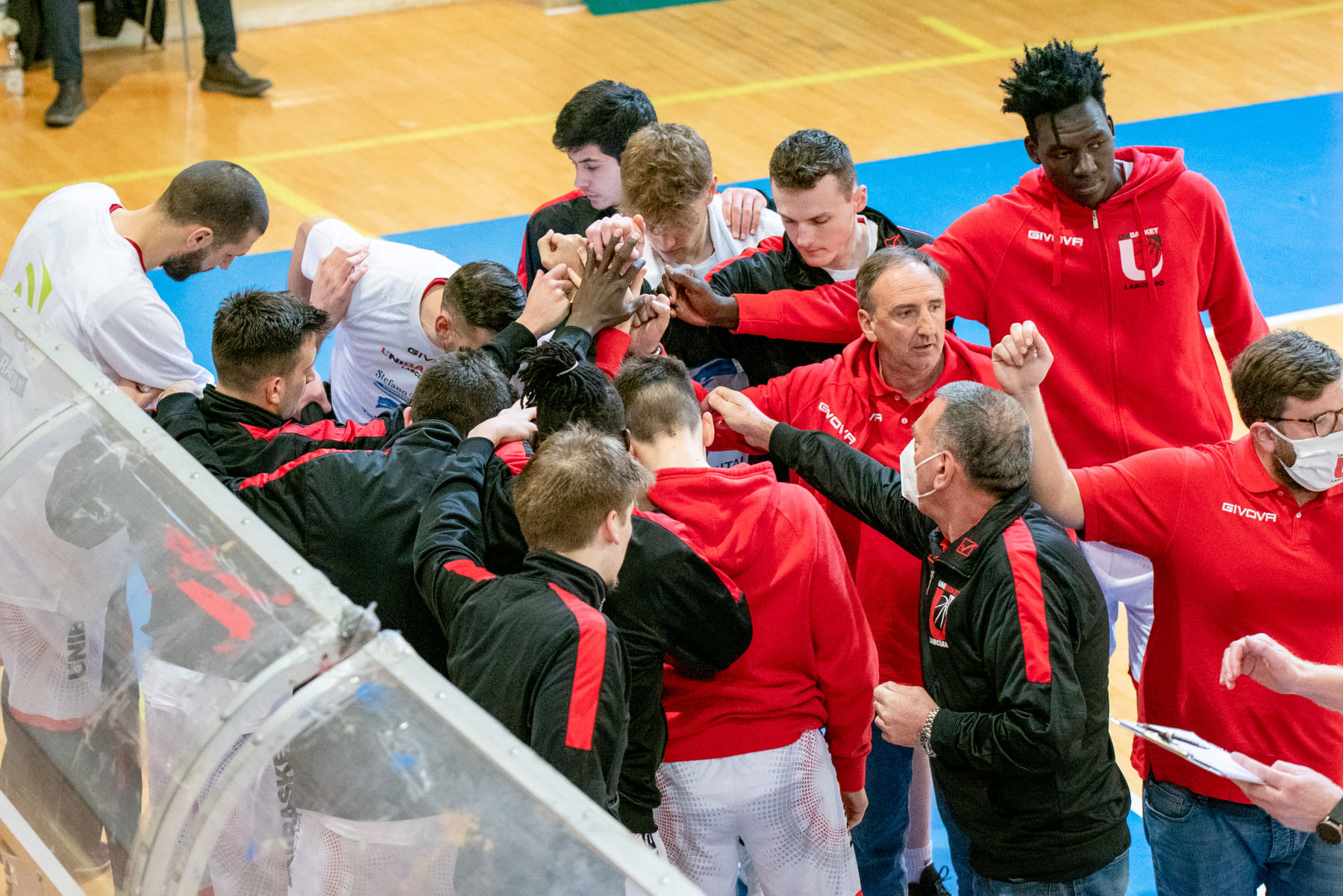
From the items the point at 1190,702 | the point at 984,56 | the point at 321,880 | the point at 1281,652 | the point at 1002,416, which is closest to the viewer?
the point at 321,880

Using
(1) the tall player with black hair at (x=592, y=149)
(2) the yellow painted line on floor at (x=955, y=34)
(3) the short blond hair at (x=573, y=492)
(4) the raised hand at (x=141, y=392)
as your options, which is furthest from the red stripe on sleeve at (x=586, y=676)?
(2) the yellow painted line on floor at (x=955, y=34)

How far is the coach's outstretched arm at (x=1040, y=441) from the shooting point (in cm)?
359

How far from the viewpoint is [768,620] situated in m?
3.55

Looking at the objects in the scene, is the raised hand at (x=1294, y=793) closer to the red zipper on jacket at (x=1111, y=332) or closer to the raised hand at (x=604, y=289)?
the red zipper on jacket at (x=1111, y=332)

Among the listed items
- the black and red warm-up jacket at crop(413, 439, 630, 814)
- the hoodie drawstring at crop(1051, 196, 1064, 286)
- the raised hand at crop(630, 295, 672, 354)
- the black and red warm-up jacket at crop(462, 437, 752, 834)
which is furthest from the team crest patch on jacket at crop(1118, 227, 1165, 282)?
the black and red warm-up jacket at crop(413, 439, 630, 814)

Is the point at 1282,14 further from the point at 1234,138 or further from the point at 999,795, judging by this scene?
the point at 999,795

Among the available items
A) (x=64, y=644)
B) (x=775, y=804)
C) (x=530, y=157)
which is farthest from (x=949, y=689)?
(x=530, y=157)

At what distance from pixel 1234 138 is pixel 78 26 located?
351 inches

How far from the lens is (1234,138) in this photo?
10156 millimetres

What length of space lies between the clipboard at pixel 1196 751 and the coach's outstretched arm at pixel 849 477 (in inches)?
29.2

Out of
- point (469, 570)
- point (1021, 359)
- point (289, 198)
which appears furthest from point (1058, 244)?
point (289, 198)

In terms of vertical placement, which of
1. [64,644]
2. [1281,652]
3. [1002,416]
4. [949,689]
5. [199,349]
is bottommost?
[199,349]

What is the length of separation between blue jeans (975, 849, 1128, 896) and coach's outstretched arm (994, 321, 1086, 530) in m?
0.88

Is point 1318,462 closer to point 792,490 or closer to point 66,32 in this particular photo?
point 792,490
